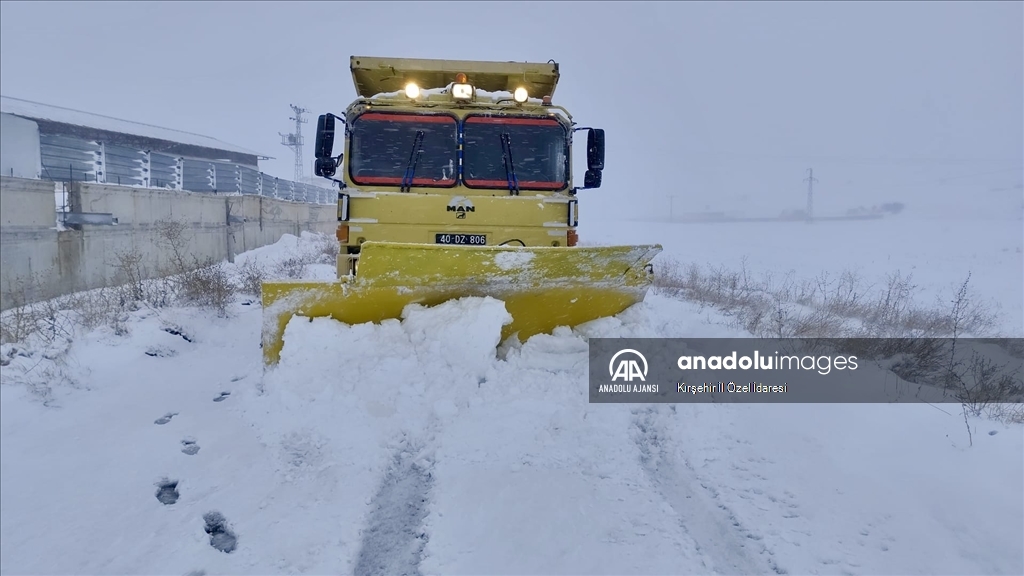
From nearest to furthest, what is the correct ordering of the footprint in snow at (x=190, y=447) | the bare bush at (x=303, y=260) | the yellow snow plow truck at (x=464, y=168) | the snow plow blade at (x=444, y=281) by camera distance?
the footprint in snow at (x=190, y=447), the snow plow blade at (x=444, y=281), the yellow snow plow truck at (x=464, y=168), the bare bush at (x=303, y=260)

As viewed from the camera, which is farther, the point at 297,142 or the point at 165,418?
the point at 297,142

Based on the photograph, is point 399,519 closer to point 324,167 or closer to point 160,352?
point 160,352

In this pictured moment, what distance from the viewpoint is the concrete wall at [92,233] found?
6.78m

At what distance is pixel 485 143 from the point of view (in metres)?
5.48

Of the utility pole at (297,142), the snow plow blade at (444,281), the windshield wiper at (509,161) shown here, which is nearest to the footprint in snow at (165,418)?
the snow plow blade at (444,281)

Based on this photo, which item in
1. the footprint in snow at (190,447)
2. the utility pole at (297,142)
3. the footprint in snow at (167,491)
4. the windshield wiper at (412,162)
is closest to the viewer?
the footprint in snow at (167,491)

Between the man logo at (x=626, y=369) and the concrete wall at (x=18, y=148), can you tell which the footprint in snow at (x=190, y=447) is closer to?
the man logo at (x=626, y=369)

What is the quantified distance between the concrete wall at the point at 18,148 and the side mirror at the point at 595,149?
7457 millimetres

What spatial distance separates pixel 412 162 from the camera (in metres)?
5.37

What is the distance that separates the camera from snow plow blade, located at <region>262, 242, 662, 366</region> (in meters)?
3.86

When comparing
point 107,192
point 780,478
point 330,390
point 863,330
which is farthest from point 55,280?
point 863,330

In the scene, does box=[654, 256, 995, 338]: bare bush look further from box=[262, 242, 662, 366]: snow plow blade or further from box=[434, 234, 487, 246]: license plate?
box=[434, 234, 487, 246]: license plate

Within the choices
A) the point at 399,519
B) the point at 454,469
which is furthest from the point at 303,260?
the point at 399,519

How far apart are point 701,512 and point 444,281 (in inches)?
93.1
